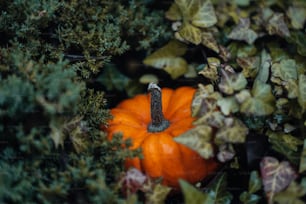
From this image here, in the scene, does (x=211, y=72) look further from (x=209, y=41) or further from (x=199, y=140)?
(x=199, y=140)

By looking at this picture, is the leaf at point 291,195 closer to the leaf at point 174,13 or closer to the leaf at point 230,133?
the leaf at point 230,133

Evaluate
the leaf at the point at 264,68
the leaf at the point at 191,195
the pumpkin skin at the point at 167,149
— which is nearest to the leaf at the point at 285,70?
the leaf at the point at 264,68

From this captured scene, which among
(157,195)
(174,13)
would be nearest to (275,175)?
(157,195)

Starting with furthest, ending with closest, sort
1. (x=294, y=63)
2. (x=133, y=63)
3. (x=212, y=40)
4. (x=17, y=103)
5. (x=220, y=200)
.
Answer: (x=133, y=63)
(x=212, y=40)
(x=294, y=63)
(x=220, y=200)
(x=17, y=103)

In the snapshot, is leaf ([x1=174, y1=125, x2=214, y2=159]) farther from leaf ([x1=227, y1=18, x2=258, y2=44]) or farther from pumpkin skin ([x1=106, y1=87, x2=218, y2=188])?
leaf ([x1=227, y1=18, x2=258, y2=44])

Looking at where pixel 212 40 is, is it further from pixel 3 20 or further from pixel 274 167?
pixel 3 20

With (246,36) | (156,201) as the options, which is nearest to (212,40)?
(246,36)
